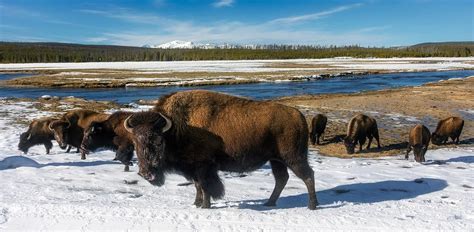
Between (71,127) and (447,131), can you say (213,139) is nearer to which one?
(71,127)

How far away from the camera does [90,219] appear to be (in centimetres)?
644

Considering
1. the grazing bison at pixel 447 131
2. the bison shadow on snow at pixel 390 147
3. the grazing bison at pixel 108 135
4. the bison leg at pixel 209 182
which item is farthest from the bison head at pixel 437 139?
the bison leg at pixel 209 182

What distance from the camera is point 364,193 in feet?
27.3

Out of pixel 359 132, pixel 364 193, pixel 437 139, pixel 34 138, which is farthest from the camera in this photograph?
pixel 437 139

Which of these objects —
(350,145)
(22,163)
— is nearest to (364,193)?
(350,145)

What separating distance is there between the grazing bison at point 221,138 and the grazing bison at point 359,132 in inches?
289

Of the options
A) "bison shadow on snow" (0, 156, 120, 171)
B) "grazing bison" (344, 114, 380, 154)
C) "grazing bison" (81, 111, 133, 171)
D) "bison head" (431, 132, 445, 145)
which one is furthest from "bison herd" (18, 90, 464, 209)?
"bison head" (431, 132, 445, 145)

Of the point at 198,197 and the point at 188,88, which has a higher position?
the point at 198,197

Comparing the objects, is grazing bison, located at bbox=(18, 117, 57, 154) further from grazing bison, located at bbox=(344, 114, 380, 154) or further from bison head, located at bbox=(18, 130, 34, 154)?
grazing bison, located at bbox=(344, 114, 380, 154)

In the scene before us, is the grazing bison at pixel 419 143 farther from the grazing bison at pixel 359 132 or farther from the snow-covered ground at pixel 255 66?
the snow-covered ground at pixel 255 66

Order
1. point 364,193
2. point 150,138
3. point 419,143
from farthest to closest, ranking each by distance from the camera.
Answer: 1. point 419,143
2. point 364,193
3. point 150,138

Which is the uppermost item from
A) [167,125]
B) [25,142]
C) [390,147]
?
[167,125]

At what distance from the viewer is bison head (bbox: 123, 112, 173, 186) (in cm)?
654

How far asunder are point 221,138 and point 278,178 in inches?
49.6
